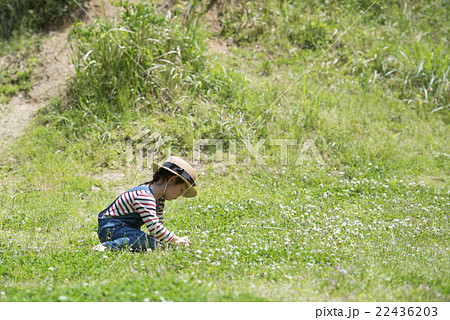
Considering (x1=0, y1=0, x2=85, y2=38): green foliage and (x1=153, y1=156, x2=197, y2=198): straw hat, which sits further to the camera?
(x1=0, y1=0, x2=85, y2=38): green foliage

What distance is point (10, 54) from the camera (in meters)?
11.5

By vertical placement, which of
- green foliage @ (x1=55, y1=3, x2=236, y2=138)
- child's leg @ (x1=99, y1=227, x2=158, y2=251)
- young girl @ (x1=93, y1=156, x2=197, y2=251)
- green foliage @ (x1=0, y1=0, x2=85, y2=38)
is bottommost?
child's leg @ (x1=99, y1=227, x2=158, y2=251)

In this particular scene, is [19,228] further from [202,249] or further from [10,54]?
[10,54]

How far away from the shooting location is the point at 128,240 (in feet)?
17.4

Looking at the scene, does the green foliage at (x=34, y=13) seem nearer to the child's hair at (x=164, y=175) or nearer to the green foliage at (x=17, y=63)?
the green foliage at (x=17, y=63)

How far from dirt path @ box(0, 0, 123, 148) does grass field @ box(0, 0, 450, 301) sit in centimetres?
44

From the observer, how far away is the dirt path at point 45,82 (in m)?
10.1

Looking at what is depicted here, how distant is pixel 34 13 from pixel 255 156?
722 cm

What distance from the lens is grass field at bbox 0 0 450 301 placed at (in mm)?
4555

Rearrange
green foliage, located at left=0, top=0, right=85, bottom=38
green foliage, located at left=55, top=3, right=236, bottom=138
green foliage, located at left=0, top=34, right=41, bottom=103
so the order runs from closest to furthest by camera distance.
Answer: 1. green foliage, located at left=55, top=3, right=236, bottom=138
2. green foliage, located at left=0, top=34, right=41, bottom=103
3. green foliage, located at left=0, top=0, right=85, bottom=38

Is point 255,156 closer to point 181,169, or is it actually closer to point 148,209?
point 181,169

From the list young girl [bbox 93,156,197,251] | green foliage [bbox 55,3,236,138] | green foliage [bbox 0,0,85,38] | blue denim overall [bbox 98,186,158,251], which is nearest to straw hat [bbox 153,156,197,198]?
young girl [bbox 93,156,197,251]

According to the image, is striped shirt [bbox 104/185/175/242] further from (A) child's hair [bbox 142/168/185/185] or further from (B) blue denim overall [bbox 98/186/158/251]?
(A) child's hair [bbox 142/168/185/185]

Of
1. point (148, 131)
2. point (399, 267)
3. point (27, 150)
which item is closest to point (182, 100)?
point (148, 131)
